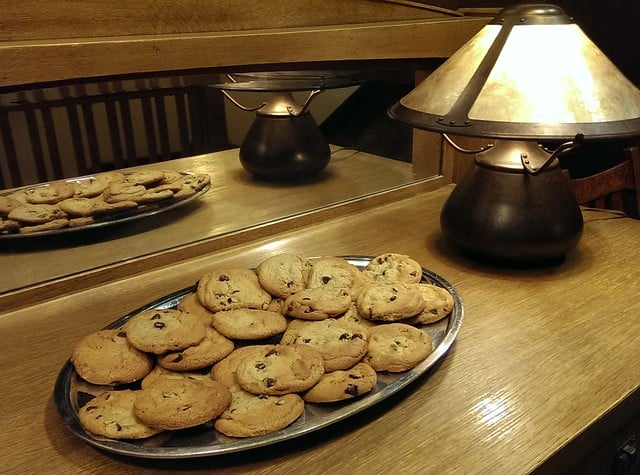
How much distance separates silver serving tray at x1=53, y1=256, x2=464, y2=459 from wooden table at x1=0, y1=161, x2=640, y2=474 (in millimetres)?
25

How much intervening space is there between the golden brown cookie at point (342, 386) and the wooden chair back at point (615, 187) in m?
0.80

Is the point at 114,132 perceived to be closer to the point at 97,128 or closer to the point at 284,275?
the point at 97,128

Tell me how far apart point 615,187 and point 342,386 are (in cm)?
91

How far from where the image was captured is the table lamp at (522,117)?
77cm

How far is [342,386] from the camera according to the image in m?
0.57

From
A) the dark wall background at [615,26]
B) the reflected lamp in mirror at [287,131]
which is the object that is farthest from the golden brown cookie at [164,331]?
the dark wall background at [615,26]

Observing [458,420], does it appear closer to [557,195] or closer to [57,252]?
[557,195]

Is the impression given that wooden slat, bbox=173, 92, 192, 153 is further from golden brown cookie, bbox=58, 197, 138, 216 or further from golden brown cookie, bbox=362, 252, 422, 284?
golden brown cookie, bbox=362, 252, 422, 284

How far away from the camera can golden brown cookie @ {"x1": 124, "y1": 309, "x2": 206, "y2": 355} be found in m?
0.62

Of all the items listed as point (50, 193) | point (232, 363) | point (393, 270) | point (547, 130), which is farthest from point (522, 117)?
point (50, 193)

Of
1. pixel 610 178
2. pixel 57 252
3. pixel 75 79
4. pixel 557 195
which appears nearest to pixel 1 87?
pixel 75 79

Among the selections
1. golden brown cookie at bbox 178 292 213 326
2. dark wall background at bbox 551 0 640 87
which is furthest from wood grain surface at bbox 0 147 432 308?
dark wall background at bbox 551 0 640 87

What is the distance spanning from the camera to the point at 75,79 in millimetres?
743

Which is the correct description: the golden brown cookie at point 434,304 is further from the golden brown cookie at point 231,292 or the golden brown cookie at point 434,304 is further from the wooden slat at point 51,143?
the wooden slat at point 51,143
